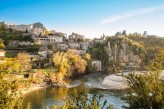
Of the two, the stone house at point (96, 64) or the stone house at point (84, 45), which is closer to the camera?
the stone house at point (96, 64)

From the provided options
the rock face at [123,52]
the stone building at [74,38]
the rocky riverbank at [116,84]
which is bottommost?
the rocky riverbank at [116,84]

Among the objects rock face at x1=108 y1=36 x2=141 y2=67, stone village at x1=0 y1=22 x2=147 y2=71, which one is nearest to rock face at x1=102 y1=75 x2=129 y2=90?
stone village at x1=0 y1=22 x2=147 y2=71

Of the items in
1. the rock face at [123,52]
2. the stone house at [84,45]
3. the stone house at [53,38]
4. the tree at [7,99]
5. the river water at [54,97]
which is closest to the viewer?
the tree at [7,99]

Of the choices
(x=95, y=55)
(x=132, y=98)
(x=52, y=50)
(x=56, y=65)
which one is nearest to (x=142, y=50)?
(x=95, y=55)

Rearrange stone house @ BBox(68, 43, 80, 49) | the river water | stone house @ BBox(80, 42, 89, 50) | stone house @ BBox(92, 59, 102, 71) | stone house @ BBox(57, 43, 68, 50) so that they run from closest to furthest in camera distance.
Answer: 1. the river water
2. stone house @ BBox(92, 59, 102, 71)
3. stone house @ BBox(57, 43, 68, 50)
4. stone house @ BBox(68, 43, 80, 49)
5. stone house @ BBox(80, 42, 89, 50)

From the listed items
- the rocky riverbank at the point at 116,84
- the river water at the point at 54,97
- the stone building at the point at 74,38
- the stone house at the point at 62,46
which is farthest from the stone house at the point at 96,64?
the river water at the point at 54,97

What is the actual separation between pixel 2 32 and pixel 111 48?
68611 mm

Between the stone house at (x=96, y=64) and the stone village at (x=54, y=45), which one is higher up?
the stone village at (x=54, y=45)

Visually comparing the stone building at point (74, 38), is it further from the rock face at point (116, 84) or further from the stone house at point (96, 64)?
the rock face at point (116, 84)

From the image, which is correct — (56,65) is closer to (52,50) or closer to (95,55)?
(52,50)

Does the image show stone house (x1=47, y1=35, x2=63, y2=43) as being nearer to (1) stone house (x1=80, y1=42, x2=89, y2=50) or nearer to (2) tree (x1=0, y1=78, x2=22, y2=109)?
(1) stone house (x1=80, y1=42, x2=89, y2=50)

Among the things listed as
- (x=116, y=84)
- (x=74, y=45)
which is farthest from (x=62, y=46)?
(x=116, y=84)

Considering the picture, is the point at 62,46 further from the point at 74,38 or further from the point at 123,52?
the point at 123,52

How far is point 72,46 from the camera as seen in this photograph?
15062cm
